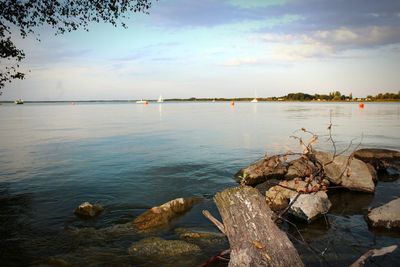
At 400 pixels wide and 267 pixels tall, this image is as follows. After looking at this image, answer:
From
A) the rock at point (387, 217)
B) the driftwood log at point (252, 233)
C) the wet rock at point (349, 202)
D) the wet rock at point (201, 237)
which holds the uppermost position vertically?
the driftwood log at point (252, 233)

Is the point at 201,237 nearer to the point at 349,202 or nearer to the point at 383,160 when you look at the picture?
the point at 349,202

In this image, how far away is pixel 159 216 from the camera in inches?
420

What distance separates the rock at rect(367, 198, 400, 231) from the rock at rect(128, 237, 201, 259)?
6.33 meters

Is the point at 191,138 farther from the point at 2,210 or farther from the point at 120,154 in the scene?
the point at 2,210

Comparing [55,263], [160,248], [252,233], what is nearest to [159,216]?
[160,248]

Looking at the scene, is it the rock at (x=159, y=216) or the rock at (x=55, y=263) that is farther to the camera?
the rock at (x=159, y=216)

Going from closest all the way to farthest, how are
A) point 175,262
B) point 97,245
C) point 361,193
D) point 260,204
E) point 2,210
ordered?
1. point 260,204
2. point 175,262
3. point 97,245
4. point 2,210
5. point 361,193

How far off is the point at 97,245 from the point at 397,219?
972 centimetres

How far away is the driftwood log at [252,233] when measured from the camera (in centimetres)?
469

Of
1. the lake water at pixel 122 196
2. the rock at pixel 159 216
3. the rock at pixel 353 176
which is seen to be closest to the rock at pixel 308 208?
the lake water at pixel 122 196

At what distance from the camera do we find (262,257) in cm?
467

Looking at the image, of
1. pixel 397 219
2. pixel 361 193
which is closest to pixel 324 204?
pixel 397 219

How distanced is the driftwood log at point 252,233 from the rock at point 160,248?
3758 millimetres

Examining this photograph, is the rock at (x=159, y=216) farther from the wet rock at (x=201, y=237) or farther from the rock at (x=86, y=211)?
the rock at (x=86, y=211)
